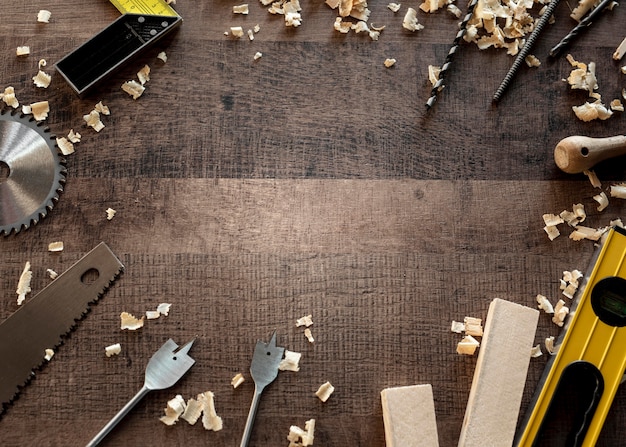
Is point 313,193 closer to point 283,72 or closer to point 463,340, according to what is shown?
point 283,72

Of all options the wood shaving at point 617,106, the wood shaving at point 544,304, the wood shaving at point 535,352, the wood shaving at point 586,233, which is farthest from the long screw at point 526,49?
the wood shaving at point 535,352

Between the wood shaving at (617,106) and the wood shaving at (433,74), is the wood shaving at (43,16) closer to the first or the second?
the wood shaving at (433,74)

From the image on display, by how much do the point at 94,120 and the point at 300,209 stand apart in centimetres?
49

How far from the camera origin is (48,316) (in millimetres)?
1291

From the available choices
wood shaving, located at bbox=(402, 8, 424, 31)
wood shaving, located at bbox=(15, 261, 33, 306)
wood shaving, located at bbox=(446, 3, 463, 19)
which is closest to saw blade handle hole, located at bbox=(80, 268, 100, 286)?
wood shaving, located at bbox=(15, 261, 33, 306)

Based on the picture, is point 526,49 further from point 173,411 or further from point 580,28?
point 173,411

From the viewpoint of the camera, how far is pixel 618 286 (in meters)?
1.28

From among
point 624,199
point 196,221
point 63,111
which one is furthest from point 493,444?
point 63,111

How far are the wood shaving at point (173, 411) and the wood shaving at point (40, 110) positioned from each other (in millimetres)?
678

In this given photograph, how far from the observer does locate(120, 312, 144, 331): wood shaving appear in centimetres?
130

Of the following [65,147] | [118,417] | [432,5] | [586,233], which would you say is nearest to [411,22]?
[432,5]

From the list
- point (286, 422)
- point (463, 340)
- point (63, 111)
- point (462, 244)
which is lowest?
point (286, 422)

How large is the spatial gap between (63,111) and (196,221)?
15.3 inches

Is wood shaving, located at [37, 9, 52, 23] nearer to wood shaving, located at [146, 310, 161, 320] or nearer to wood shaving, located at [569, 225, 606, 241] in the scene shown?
wood shaving, located at [146, 310, 161, 320]
